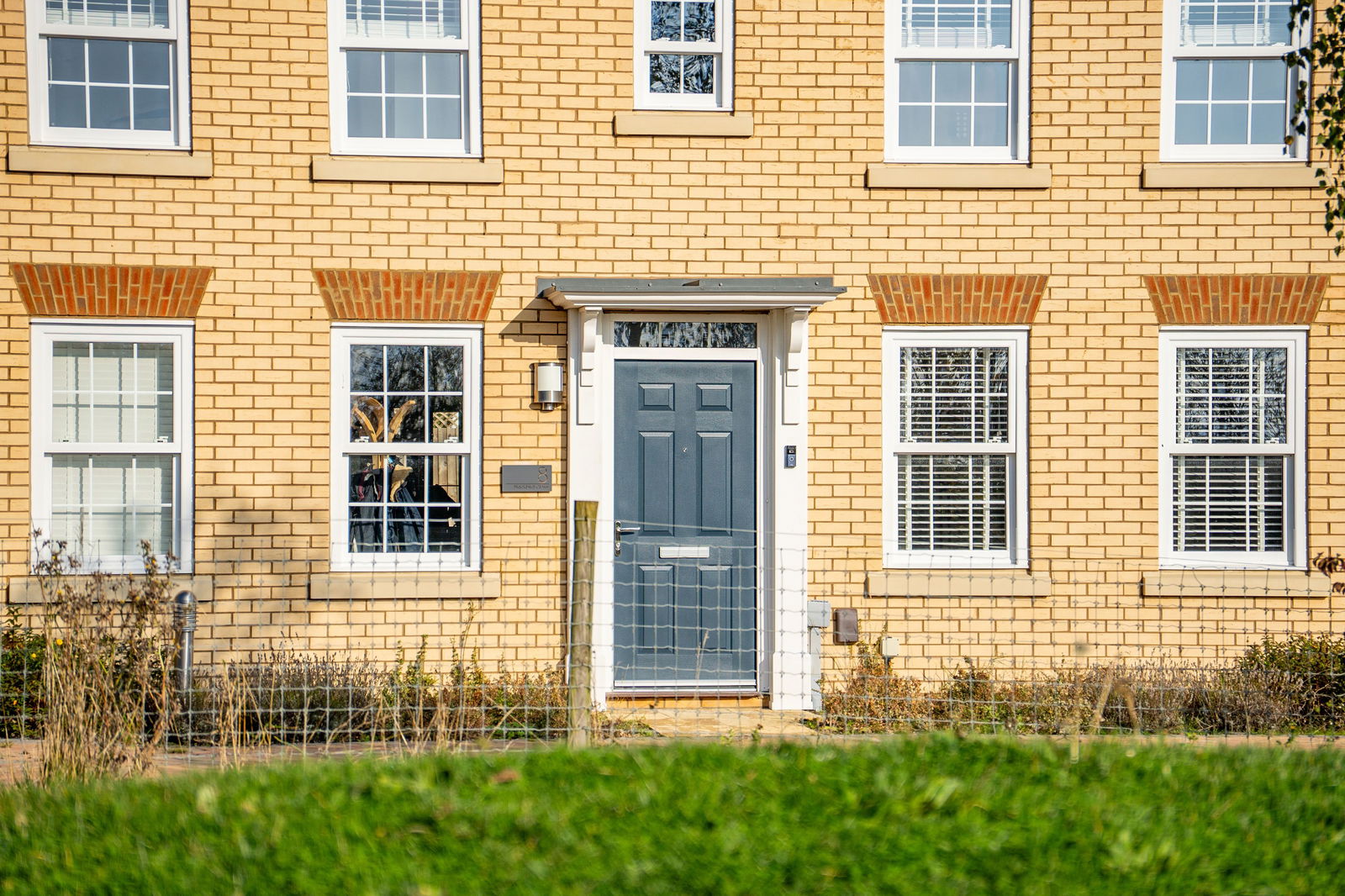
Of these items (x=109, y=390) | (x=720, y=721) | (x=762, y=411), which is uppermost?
(x=109, y=390)

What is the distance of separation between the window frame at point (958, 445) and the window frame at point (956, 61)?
1.22 meters

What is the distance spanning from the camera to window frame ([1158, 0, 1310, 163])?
28.2ft

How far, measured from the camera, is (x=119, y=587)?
25.8 ft

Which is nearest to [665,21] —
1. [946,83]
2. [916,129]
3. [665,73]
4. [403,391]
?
[665,73]

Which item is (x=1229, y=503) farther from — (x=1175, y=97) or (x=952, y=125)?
(x=952, y=125)

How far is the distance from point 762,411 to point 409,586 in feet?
8.84

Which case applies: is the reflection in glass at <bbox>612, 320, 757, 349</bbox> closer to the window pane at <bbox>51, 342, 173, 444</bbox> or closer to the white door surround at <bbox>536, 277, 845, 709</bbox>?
the white door surround at <bbox>536, 277, 845, 709</bbox>

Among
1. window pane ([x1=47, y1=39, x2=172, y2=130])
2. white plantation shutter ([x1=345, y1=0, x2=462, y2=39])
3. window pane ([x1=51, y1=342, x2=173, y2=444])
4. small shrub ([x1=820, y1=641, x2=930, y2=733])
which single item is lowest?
small shrub ([x1=820, y1=641, x2=930, y2=733])

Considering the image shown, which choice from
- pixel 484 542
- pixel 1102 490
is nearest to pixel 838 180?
pixel 1102 490

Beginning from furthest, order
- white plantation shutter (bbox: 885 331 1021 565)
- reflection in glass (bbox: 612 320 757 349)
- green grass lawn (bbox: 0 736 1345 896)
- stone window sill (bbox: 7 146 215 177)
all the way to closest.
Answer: white plantation shutter (bbox: 885 331 1021 565)
reflection in glass (bbox: 612 320 757 349)
stone window sill (bbox: 7 146 215 177)
green grass lawn (bbox: 0 736 1345 896)

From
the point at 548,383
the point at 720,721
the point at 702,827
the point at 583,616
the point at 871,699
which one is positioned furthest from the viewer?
the point at 548,383

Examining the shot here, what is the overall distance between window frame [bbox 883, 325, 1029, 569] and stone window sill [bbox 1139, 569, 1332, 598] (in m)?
0.93

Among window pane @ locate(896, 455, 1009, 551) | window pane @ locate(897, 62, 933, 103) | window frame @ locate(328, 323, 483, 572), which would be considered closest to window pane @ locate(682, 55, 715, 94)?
window pane @ locate(897, 62, 933, 103)

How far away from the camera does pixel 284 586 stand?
8.26 meters
